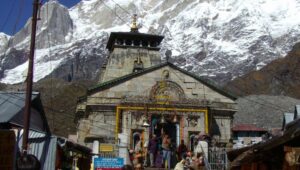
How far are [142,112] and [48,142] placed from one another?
17446 mm

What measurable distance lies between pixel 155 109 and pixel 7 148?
20.1 metres

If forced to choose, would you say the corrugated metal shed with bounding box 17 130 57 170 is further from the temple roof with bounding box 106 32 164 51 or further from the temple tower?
the temple roof with bounding box 106 32 164 51

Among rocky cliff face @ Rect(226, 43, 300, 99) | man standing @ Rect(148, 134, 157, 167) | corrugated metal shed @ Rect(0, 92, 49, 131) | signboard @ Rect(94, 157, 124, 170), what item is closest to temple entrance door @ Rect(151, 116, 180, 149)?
man standing @ Rect(148, 134, 157, 167)

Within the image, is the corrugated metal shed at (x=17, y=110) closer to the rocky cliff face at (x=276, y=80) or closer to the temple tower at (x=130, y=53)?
the temple tower at (x=130, y=53)

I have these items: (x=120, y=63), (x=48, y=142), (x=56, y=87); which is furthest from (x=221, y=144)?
(x=56, y=87)

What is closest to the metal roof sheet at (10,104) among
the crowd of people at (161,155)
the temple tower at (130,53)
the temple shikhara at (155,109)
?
the crowd of people at (161,155)

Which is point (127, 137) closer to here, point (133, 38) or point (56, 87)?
point (133, 38)

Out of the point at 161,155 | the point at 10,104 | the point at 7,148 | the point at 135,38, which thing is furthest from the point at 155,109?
the point at 7,148

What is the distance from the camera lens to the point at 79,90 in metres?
117

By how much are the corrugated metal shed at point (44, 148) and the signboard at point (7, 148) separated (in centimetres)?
152

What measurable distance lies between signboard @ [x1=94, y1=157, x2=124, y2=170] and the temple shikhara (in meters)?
14.0

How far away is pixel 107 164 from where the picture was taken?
2166 cm

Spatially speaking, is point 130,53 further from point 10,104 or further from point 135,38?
point 10,104

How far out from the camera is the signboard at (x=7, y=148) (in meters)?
19.5
